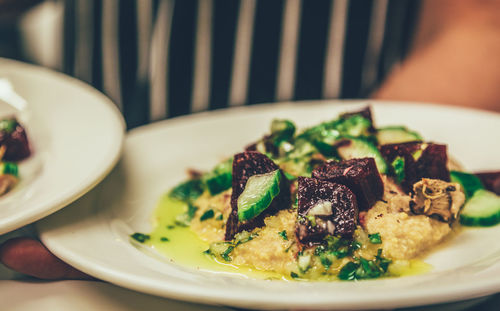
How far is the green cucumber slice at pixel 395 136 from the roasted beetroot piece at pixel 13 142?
5.01 ft

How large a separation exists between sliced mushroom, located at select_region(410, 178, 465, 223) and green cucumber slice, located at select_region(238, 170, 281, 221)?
46 centimetres

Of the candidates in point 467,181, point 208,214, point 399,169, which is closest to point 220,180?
point 208,214

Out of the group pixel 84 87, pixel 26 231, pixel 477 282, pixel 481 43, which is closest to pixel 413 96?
pixel 481 43

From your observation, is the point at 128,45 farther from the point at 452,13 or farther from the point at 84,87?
the point at 452,13

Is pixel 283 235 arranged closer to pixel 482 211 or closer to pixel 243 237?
pixel 243 237

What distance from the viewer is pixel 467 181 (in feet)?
6.32

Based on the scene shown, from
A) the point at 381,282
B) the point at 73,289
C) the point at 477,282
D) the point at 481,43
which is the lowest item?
the point at 73,289

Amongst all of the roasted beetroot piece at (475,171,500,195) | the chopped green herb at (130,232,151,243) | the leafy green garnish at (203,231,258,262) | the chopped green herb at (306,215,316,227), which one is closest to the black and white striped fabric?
the roasted beetroot piece at (475,171,500,195)

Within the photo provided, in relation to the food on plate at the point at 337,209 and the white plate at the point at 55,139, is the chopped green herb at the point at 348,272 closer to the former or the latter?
the food on plate at the point at 337,209

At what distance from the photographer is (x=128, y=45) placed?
12.7 ft

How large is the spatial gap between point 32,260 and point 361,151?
1.14 metres

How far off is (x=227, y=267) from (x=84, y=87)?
56.2 inches

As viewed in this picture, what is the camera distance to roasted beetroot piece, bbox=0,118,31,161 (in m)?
2.20

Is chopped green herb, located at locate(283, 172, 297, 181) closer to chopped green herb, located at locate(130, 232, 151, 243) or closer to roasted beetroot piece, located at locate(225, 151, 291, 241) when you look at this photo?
roasted beetroot piece, located at locate(225, 151, 291, 241)
